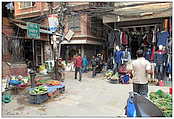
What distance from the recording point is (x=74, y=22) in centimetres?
1463

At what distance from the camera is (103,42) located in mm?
16109

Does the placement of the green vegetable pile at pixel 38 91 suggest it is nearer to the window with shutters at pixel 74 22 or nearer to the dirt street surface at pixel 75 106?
the dirt street surface at pixel 75 106

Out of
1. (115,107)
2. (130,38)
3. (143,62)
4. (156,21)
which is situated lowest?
(115,107)

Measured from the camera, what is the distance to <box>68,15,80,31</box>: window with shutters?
47.4 ft

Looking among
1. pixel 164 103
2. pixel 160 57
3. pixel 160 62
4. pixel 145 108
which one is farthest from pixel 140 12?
pixel 145 108

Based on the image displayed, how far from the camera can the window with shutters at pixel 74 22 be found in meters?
14.5

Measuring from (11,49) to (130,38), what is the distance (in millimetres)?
7438

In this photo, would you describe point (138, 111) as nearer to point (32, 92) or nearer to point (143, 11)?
point (32, 92)

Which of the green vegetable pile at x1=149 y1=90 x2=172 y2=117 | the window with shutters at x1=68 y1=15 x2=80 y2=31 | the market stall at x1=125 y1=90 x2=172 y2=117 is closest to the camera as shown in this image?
the market stall at x1=125 y1=90 x2=172 y2=117

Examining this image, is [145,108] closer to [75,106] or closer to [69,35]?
[75,106]

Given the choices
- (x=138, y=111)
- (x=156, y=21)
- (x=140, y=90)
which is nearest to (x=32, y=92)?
(x=140, y=90)

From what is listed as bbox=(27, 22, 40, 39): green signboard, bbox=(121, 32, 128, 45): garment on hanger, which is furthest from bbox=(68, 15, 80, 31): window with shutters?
bbox=(27, 22, 40, 39): green signboard

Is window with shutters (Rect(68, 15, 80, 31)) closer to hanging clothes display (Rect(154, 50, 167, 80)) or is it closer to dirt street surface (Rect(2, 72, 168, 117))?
hanging clothes display (Rect(154, 50, 167, 80))

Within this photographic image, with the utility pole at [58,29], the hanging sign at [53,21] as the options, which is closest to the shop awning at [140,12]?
the utility pole at [58,29]
